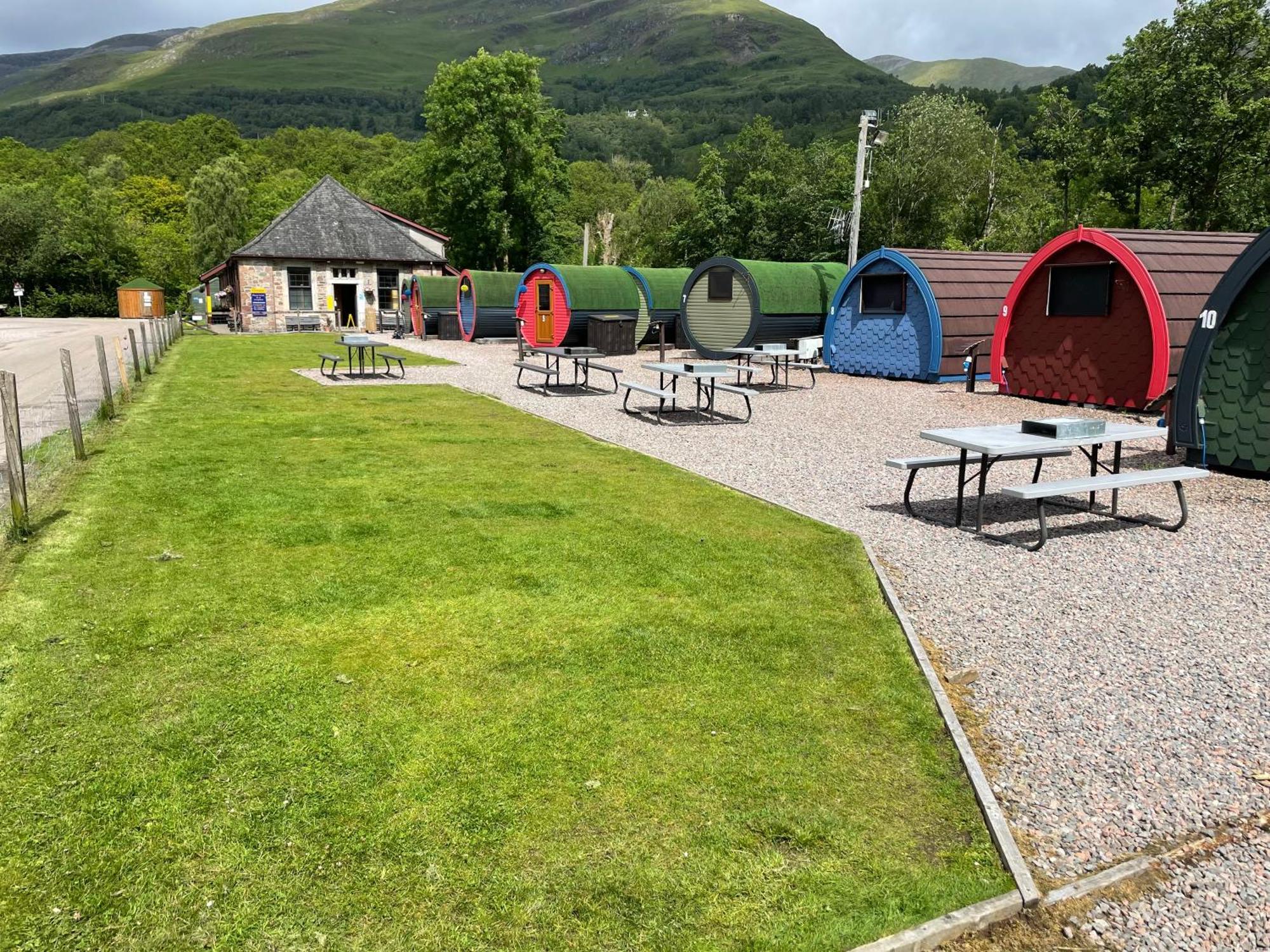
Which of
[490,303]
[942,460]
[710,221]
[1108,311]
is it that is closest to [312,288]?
[490,303]

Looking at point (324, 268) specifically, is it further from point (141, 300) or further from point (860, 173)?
point (860, 173)

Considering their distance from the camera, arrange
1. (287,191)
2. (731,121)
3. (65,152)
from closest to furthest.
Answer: (287,191), (65,152), (731,121)

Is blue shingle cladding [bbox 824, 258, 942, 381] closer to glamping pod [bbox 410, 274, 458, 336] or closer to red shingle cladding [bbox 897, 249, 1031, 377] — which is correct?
red shingle cladding [bbox 897, 249, 1031, 377]

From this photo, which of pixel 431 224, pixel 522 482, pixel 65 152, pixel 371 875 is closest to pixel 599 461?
pixel 522 482

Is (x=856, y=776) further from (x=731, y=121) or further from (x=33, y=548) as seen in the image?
(x=731, y=121)

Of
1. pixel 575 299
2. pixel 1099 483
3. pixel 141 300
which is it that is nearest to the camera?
pixel 1099 483

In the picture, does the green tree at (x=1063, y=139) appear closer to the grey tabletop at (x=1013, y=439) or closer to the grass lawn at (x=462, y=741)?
the grey tabletop at (x=1013, y=439)

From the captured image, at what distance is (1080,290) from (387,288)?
128 ft

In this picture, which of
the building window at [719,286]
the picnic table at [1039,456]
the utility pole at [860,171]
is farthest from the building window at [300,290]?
the picnic table at [1039,456]

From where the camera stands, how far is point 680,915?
11.2 feet

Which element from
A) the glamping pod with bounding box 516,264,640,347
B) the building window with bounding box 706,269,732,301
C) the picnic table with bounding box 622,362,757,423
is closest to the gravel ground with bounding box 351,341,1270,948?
the picnic table with bounding box 622,362,757,423

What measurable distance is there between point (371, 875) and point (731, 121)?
198917 millimetres

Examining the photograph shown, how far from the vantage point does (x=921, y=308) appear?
21016 millimetres

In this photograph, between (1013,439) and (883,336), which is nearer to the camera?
(1013,439)
